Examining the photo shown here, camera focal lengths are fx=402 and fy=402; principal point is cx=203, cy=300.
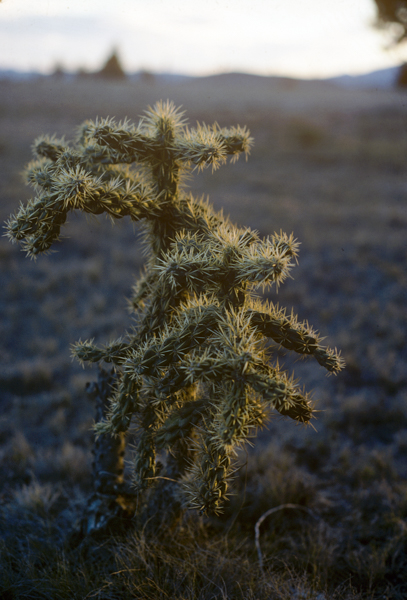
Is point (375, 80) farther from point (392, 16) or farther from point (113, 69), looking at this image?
point (113, 69)

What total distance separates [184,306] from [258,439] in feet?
9.91

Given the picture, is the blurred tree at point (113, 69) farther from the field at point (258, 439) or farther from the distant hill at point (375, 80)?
the field at point (258, 439)

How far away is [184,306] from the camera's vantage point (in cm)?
213

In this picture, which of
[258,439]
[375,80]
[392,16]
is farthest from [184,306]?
[375,80]

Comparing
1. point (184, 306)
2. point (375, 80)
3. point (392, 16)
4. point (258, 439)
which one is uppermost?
point (375, 80)

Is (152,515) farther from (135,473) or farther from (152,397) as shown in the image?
(152,397)

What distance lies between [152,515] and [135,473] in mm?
744

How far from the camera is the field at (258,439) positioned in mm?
2418

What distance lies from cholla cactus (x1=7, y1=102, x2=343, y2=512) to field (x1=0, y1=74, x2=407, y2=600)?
0.33m

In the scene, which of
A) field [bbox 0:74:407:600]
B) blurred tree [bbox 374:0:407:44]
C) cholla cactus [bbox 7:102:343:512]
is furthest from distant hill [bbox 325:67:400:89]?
cholla cactus [bbox 7:102:343:512]

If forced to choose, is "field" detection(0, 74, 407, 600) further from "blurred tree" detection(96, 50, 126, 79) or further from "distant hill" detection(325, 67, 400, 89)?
"blurred tree" detection(96, 50, 126, 79)

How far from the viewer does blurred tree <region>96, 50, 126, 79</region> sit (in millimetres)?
42906

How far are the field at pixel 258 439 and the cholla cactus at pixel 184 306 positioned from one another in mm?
325

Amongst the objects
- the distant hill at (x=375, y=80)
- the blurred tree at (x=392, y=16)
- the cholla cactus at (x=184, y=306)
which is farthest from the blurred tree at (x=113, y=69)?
the cholla cactus at (x=184, y=306)
